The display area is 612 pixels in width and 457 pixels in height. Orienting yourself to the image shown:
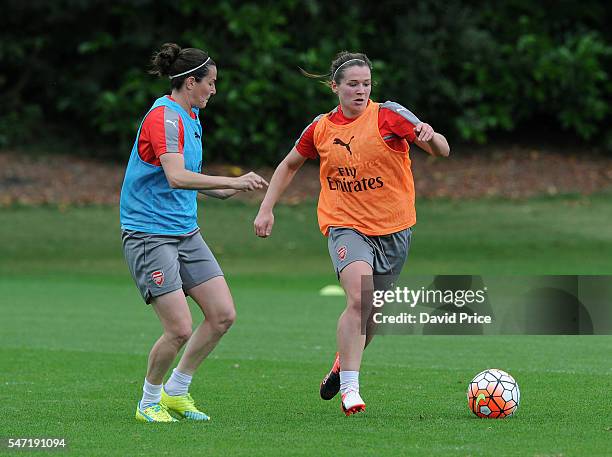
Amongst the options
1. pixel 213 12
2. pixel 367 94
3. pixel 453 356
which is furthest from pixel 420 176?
pixel 367 94

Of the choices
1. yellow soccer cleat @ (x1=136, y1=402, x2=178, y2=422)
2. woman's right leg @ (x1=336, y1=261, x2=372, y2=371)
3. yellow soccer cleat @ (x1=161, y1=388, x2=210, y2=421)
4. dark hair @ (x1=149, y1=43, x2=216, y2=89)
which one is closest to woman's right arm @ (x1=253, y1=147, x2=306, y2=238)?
woman's right leg @ (x1=336, y1=261, x2=372, y2=371)

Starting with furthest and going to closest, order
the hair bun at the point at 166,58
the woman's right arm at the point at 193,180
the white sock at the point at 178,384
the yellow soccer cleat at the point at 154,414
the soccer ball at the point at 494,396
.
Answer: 1. the white sock at the point at 178,384
2. the hair bun at the point at 166,58
3. the yellow soccer cleat at the point at 154,414
4. the soccer ball at the point at 494,396
5. the woman's right arm at the point at 193,180

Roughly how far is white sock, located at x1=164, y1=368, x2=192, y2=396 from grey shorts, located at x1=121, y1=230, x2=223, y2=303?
0.58 metres

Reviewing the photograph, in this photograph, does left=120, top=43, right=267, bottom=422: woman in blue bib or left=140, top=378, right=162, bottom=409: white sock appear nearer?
left=120, top=43, right=267, bottom=422: woman in blue bib

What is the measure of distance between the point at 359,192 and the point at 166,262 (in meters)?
1.40

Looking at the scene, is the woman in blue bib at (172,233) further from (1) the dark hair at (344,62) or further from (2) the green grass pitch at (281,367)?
(1) the dark hair at (344,62)

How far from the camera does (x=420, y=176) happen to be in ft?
94.3

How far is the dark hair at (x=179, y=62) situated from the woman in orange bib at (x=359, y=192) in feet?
3.19

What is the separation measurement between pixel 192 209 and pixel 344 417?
1.63 metres

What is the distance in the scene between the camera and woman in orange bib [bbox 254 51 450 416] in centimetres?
800

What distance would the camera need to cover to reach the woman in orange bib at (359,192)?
8000 mm

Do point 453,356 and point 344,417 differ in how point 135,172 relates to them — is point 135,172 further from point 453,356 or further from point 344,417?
point 453,356
